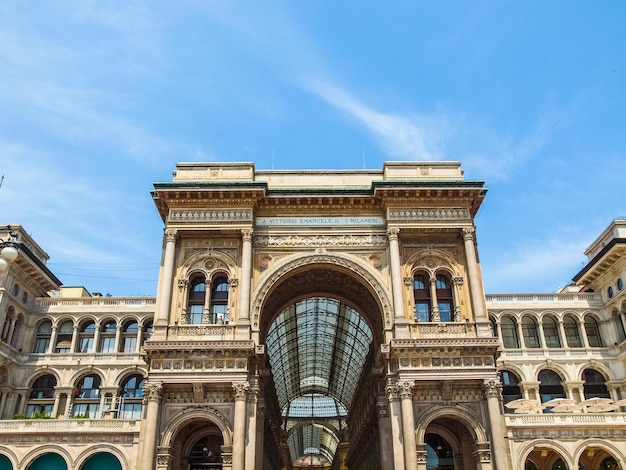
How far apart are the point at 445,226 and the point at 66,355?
35.3 metres

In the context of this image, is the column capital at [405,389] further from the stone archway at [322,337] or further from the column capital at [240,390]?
the column capital at [240,390]

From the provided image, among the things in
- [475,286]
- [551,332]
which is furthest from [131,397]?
[551,332]

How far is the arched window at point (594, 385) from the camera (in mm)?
47812

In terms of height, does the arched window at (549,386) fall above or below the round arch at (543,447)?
above

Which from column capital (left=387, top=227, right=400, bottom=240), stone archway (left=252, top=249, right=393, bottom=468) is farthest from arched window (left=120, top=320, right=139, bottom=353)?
column capital (left=387, top=227, right=400, bottom=240)

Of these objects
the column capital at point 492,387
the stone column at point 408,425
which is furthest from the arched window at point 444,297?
the stone column at point 408,425

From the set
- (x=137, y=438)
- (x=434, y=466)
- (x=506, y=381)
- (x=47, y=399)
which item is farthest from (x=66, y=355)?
(x=506, y=381)

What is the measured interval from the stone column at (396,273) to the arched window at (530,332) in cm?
2181

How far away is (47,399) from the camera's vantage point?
4878 cm

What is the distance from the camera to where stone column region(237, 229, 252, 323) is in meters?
33.6

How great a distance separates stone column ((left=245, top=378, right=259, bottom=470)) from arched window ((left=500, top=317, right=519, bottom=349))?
2685 cm

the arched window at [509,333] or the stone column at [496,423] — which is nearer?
the stone column at [496,423]

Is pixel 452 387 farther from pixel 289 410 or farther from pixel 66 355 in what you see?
pixel 289 410

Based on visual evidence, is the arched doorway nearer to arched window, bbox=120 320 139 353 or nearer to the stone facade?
the stone facade
